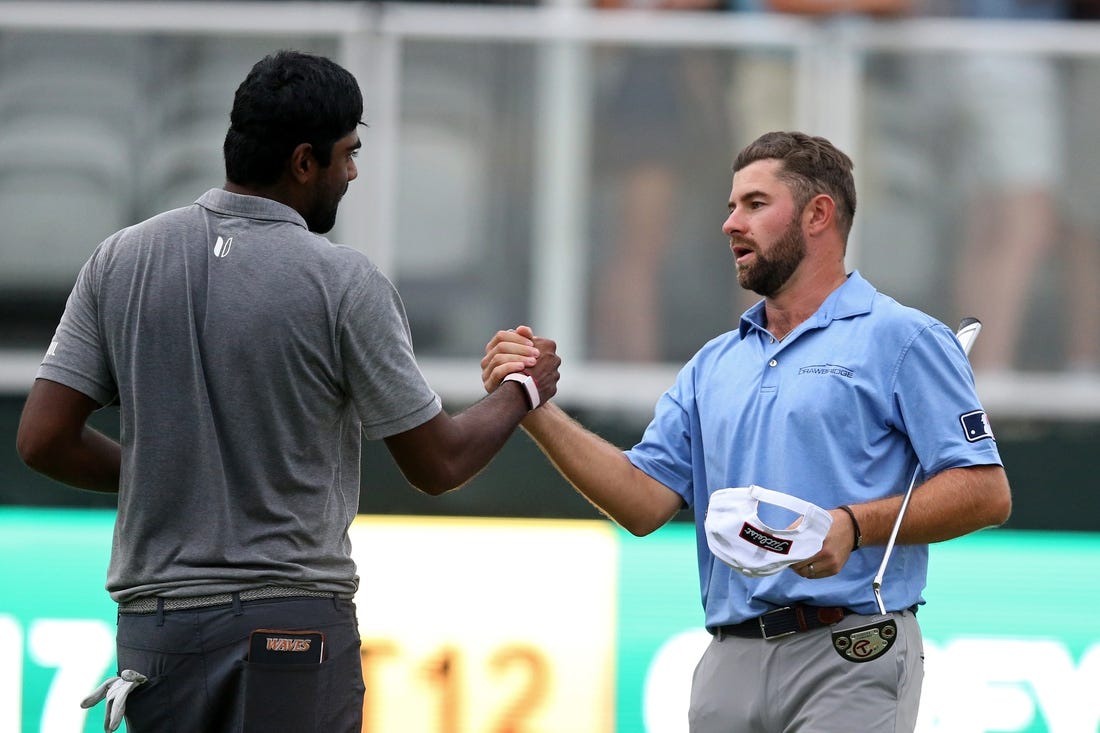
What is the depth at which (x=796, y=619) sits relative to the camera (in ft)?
11.4

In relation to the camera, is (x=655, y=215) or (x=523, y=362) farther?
(x=655, y=215)

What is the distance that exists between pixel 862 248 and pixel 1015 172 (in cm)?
68

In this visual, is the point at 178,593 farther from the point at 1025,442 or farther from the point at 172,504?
the point at 1025,442

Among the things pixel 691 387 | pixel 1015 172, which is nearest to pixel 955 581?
pixel 1015 172

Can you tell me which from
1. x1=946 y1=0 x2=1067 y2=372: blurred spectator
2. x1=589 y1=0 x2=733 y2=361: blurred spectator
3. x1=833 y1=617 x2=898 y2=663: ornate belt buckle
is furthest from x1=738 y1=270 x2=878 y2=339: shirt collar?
x1=946 y1=0 x2=1067 y2=372: blurred spectator

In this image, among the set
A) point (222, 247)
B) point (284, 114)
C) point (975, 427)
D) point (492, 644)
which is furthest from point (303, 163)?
point (492, 644)

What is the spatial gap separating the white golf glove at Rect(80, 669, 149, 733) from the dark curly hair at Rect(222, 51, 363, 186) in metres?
0.99

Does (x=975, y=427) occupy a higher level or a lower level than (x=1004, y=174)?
lower

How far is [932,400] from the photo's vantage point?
3.48 metres

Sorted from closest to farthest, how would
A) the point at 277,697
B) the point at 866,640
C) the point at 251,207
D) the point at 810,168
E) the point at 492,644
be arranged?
the point at 277,697, the point at 251,207, the point at 866,640, the point at 810,168, the point at 492,644

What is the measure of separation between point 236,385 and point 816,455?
132 centimetres

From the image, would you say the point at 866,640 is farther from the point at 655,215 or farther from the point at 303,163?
the point at 655,215

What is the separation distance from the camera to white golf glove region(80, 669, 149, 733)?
9.70 feet

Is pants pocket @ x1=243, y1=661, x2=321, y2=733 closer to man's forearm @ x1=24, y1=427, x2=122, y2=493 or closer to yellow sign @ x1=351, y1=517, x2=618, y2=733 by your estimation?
man's forearm @ x1=24, y1=427, x2=122, y2=493
